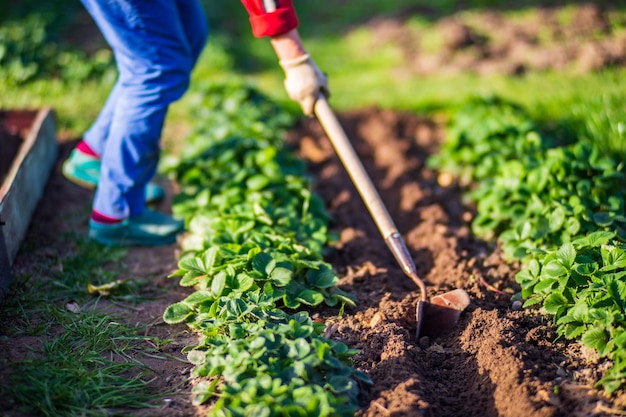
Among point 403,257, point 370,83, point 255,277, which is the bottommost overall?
point 370,83

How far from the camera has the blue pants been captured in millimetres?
2938

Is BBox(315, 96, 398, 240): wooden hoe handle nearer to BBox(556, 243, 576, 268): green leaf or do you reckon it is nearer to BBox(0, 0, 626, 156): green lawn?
BBox(556, 243, 576, 268): green leaf

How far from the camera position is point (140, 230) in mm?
3357

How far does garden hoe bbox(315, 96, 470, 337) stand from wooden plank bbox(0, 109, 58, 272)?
152 centimetres

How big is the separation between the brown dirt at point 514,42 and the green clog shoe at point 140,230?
3269 millimetres

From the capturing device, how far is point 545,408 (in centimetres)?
203

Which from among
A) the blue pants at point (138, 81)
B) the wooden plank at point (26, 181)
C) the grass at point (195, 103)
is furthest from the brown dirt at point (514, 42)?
the wooden plank at point (26, 181)

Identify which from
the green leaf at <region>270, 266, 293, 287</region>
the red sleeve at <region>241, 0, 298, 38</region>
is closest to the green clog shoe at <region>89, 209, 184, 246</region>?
the green leaf at <region>270, 266, 293, 287</region>

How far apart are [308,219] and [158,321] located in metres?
0.95

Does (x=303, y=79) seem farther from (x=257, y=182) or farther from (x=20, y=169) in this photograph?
(x=20, y=169)

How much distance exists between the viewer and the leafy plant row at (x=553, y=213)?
7.59 ft

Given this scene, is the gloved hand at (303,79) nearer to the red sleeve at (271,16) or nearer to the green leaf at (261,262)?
the red sleeve at (271,16)

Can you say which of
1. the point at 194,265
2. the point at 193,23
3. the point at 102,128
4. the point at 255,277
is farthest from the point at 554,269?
the point at 102,128

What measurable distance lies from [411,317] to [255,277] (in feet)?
2.24
